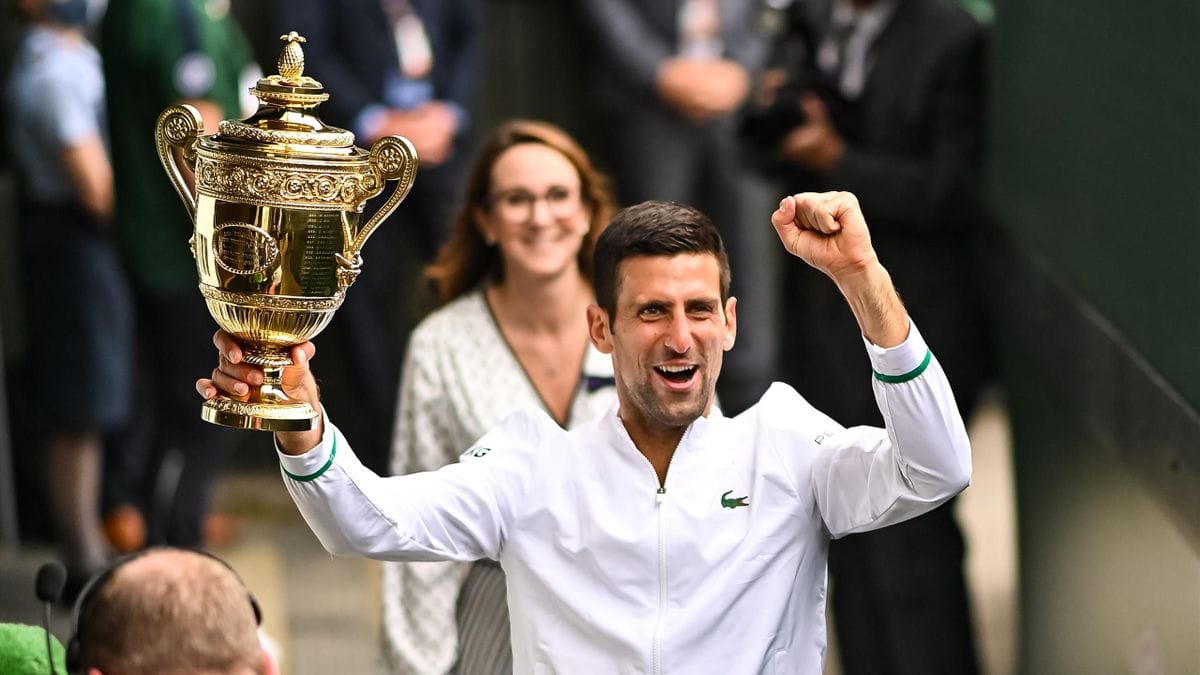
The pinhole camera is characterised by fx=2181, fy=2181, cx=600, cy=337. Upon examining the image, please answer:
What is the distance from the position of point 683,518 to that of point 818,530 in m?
0.24

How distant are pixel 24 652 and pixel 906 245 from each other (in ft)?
11.6

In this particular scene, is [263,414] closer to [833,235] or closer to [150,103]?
[833,235]

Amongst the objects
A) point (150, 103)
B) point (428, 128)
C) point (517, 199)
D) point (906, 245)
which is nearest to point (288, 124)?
point (517, 199)

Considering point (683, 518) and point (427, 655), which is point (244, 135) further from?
point (427, 655)

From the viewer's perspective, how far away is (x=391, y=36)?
345 inches

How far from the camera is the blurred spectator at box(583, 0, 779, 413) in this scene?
9.09 metres

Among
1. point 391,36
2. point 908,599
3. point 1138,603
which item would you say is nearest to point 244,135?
point 1138,603

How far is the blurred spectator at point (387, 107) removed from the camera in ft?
28.5

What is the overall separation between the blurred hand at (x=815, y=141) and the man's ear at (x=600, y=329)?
10.1 feet

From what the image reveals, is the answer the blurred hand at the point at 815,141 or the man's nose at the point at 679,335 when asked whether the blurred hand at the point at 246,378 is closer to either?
the man's nose at the point at 679,335

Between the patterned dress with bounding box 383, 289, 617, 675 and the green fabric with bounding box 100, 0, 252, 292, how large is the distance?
2.65 metres

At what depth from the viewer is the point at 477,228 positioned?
562cm

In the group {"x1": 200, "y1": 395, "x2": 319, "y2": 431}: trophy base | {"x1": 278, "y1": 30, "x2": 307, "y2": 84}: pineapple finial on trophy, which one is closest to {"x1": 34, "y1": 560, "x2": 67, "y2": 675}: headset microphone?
{"x1": 200, "y1": 395, "x2": 319, "y2": 431}: trophy base

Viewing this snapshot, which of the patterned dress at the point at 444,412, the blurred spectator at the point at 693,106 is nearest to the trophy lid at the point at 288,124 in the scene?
the patterned dress at the point at 444,412
